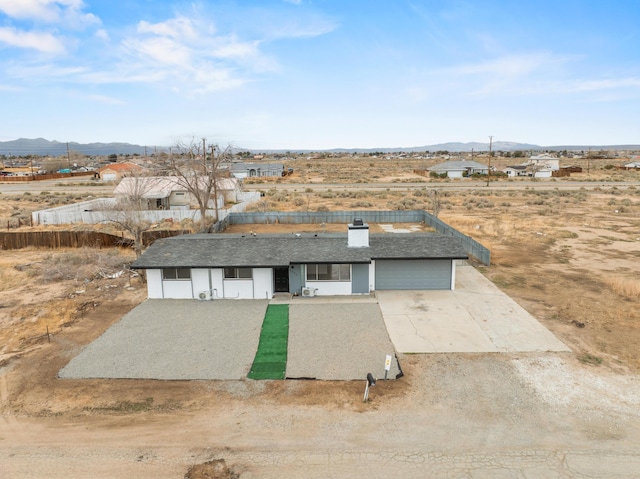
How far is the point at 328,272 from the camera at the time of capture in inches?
850

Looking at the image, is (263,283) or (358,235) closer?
(263,283)

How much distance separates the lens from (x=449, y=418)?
12.0 meters

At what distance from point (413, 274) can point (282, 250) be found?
6.87 metres

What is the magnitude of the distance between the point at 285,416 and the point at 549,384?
325 inches

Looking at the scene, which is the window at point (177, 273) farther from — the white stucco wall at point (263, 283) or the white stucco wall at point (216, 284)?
the white stucco wall at point (263, 283)

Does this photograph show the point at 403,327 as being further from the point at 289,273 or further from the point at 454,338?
the point at 289,273

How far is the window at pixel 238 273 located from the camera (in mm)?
21188

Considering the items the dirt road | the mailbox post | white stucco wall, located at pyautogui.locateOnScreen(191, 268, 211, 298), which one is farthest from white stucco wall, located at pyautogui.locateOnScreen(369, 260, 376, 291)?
the mailbox post

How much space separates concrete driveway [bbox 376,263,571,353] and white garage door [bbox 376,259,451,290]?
513mm

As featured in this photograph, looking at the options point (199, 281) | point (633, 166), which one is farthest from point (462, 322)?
point (633, 166)

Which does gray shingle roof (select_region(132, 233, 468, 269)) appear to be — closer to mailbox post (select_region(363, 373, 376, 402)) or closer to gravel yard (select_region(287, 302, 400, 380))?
gravel yard (select_region(287, 302, 400, 380))

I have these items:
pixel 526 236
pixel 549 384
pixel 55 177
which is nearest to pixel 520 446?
pixel 549 384

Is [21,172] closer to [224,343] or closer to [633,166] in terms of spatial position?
[224,343]

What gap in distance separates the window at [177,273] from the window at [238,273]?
1842 millimetres
